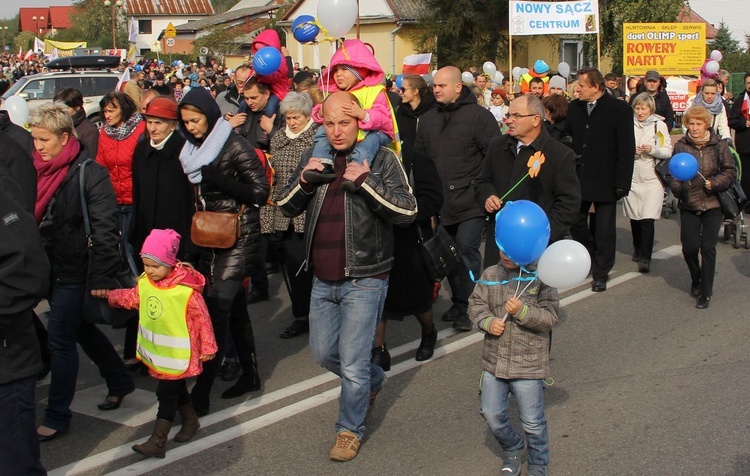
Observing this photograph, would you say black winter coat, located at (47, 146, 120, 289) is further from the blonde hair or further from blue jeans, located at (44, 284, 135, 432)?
the blonde hair

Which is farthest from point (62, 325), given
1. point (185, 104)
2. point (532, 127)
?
point (532, 127)

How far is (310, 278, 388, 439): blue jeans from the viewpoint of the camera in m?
5.09

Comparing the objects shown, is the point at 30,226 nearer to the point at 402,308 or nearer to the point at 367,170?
the point at 367,170

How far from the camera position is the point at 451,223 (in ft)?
25.8

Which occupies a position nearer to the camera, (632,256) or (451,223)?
(451,223)

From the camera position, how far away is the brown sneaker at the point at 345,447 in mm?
5133

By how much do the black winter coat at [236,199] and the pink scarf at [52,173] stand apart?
796mm

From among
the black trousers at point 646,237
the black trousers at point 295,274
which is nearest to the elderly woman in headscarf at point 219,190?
the black trousers at point 295,274

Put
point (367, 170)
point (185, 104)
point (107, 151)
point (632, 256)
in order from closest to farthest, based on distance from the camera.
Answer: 1. point (367, 170)
2. point (185, 104)
3. point (107, 151)
4. point (632, 256)

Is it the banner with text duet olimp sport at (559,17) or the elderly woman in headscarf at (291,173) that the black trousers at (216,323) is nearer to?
the elderly woman in headscarf at (291,173)

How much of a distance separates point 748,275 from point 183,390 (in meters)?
6.53

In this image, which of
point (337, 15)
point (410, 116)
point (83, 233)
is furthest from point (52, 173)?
point (410, 116)

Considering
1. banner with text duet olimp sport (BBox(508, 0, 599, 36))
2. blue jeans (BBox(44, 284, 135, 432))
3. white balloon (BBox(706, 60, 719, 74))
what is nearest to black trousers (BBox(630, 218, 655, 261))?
blue jeans (BBox(44, 284, 135, 432))

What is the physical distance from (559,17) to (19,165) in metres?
17.1
